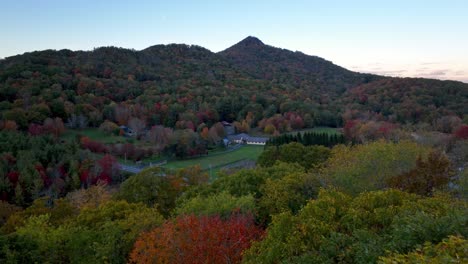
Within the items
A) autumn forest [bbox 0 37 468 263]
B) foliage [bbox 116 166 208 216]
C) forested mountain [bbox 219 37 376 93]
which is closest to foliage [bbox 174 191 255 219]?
autumn forest [bbox 0 37 468 263]

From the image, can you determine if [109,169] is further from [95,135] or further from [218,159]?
[95,135]

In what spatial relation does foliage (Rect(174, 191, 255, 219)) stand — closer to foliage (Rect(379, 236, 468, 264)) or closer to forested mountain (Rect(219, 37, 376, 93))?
foliage (Rect(379, 236, 468, 264))

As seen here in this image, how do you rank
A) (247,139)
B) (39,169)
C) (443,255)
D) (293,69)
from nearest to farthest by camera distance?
1. (443,255)
2. (39,169)
3. (247,139)
4. (293,69)

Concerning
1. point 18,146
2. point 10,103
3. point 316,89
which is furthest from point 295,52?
point 18,146

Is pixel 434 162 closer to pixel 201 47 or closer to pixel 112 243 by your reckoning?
pixel 112 243

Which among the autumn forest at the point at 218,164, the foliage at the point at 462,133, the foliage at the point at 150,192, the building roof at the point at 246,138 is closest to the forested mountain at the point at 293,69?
the autumn forest at the point at 218,164

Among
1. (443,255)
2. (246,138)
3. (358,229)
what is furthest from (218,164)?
(443,255)
